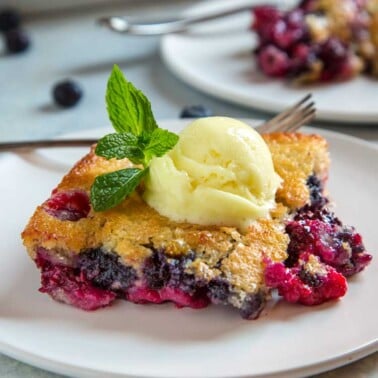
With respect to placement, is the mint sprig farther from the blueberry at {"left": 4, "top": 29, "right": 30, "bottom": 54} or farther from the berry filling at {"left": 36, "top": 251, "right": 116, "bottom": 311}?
the blueberry at {"left": 4, "top": 29, "right": 30, "bottom": 54}

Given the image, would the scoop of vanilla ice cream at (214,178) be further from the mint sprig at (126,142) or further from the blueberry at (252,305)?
the blueberry at (252,305)

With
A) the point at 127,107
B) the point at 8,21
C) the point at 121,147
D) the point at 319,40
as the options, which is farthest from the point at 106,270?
the point at 8,21

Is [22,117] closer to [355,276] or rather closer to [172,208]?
[172,208]

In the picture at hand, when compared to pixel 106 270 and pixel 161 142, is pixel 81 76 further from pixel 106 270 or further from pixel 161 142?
pixel 106 270

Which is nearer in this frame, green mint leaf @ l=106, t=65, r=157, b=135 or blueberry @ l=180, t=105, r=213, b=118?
green mint leaf @ l=106, t=65, r=157, b=135

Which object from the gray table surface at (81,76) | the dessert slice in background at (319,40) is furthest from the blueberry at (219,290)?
the dessert slice in background at (319,40)

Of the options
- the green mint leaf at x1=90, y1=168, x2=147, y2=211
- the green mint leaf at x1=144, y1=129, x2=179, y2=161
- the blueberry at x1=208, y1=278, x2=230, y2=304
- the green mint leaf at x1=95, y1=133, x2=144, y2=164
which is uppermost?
the green mint leaf at x1=144, y1=129, x2=179, y2=161

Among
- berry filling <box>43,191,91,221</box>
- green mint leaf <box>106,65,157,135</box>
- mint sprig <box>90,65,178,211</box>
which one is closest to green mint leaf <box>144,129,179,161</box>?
mint sprig <box>90,65,178,211</box>
